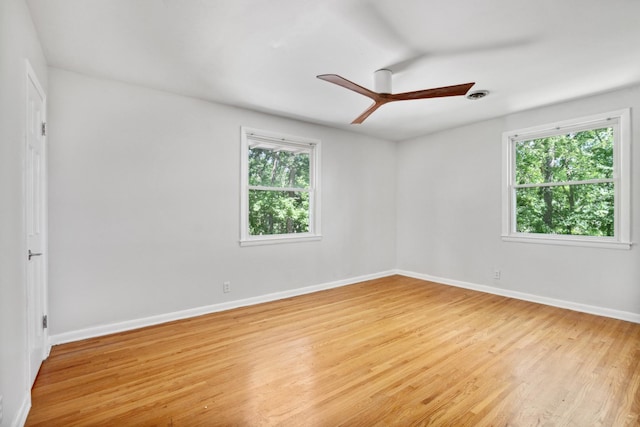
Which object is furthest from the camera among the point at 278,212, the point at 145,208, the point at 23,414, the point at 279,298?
the point at 278,212

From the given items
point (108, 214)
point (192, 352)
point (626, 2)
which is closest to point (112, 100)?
point (108, 214)

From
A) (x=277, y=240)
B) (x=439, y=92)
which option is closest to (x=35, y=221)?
(x=277, y=240)

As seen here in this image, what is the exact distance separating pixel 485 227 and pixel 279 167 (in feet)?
10.4

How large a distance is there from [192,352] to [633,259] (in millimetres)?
4623

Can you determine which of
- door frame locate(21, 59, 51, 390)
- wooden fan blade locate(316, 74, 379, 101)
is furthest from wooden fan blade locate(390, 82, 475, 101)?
door frame locate(21, 59, 51, 390)

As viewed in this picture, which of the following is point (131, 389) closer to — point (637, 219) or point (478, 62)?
point (478, 62)

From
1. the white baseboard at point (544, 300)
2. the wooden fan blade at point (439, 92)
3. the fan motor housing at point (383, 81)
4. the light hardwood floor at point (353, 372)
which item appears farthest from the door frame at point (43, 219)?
the white baseboard at point (544, 300)

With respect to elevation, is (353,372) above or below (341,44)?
below

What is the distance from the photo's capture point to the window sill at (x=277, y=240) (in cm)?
410

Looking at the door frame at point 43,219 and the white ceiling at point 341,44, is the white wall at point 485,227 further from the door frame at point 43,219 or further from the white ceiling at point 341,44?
the door frame at point 43,219

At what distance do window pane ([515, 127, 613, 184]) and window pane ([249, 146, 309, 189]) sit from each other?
3.06m

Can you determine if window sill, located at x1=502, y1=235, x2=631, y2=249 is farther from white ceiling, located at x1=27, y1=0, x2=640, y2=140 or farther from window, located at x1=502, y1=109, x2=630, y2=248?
white ceiling, located at x1=27, y1=0, x2=640, y2=140

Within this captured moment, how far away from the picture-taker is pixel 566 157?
13.0ft

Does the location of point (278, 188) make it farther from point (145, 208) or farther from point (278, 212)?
point (145, 208)
